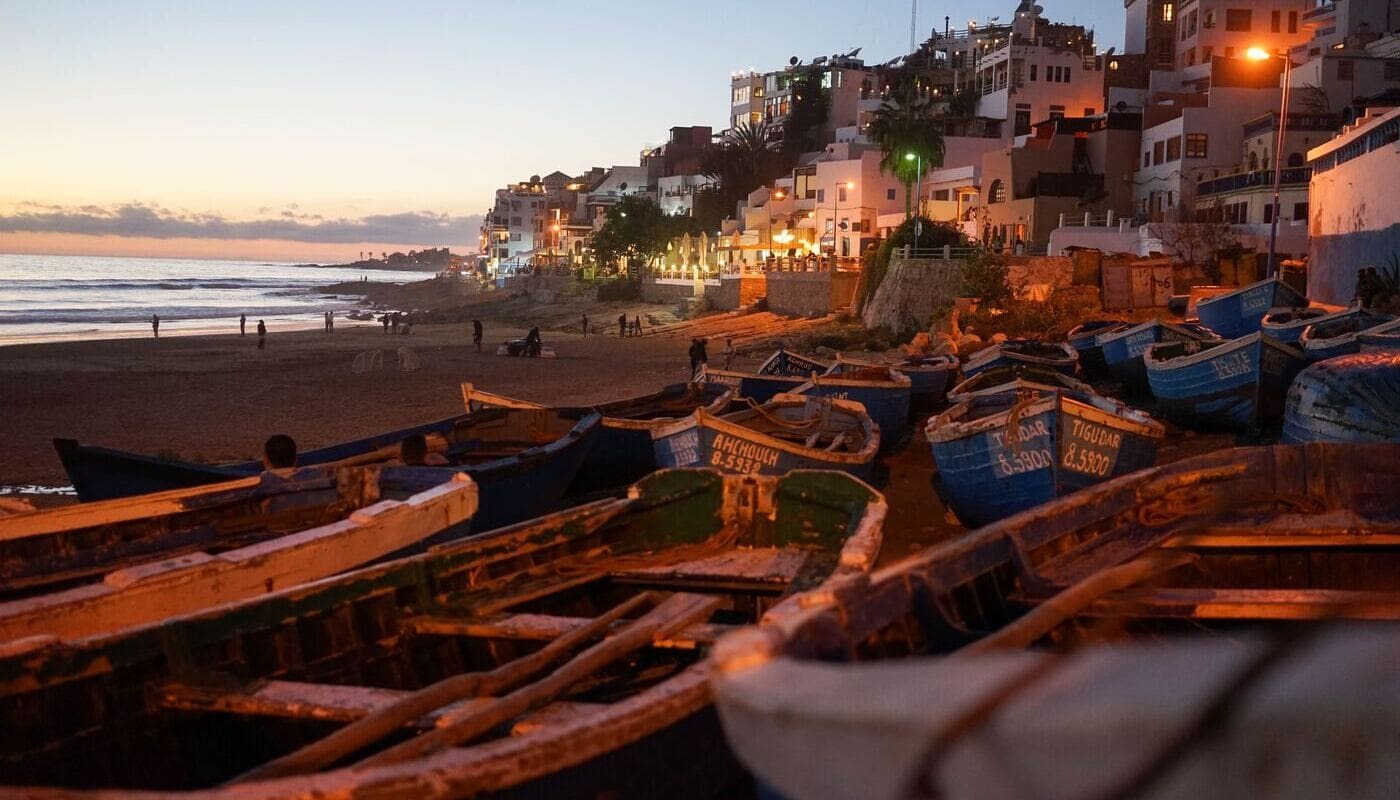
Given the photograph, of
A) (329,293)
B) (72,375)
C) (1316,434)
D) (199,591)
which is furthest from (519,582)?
(329,293)

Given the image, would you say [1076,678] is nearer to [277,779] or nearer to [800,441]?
[277,779]

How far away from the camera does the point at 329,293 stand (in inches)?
5468

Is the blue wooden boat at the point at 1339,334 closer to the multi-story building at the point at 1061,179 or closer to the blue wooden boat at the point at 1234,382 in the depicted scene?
the blue wooden boat at the point at 1234,382

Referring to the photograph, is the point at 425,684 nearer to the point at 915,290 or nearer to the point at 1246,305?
the point at 1246,305

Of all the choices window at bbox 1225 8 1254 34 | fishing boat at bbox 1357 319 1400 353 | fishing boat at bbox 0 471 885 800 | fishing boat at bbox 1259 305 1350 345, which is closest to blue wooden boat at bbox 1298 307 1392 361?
fishing boat at bbox 1357 319 1400 353

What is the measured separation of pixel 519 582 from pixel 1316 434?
32.6ft

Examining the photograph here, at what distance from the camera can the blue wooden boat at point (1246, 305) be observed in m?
24.9

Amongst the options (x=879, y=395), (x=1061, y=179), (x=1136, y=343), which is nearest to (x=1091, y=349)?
(x=1136, y=343)

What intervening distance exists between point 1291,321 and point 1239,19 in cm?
5496

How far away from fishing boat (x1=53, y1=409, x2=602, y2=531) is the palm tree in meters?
43.8

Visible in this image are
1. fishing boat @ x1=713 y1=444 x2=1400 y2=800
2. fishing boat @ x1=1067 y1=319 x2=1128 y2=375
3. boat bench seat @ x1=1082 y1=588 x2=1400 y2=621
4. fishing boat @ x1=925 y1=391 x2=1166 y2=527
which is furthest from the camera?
fishing boat @ x1=1067 y1=319 x2=1128 y2=375

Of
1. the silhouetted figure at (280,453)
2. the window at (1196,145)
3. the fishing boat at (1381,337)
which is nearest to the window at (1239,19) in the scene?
the window at (1196,145)

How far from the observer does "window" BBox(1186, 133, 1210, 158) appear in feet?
152

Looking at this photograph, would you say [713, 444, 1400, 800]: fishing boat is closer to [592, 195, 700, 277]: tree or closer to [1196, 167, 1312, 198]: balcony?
[1196, 167, 1312, 198]: balcony
